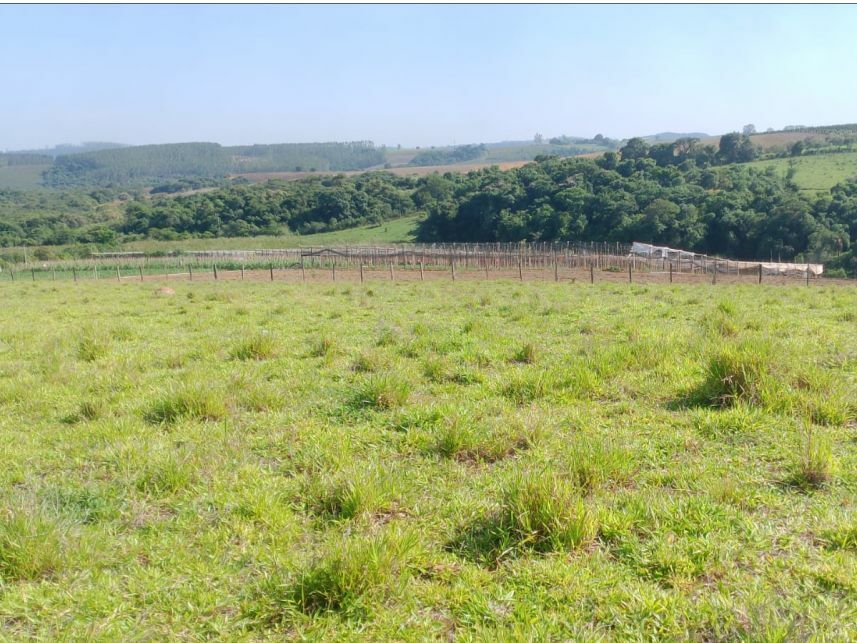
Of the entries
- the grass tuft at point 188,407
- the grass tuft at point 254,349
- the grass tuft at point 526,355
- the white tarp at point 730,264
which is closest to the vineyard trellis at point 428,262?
the white tarp at point 730,264

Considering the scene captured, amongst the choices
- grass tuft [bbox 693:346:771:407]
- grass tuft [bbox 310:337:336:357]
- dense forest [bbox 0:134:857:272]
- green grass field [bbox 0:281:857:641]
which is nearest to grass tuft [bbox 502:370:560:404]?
green grass field [bbox 0:281:857:641]

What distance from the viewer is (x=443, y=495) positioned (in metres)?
3.86

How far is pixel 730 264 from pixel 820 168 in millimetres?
35406

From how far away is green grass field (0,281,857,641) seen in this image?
9.05ft

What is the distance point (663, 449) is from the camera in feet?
14.4

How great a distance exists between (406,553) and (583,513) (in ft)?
3.04

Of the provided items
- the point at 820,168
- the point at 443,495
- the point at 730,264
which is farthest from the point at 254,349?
Answer: the point at 820,168

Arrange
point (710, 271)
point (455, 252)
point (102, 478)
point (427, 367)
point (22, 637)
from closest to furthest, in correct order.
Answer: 1. point (22, 637)
2. point (102, 478)
3. point (427, 367)
4. point (710, 271)
5. point (455, 252)

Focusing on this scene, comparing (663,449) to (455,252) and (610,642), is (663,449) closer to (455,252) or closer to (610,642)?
(610,642)

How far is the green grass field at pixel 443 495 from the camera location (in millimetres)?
2760

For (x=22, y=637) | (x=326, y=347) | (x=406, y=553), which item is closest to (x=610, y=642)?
(x=406, y=553)

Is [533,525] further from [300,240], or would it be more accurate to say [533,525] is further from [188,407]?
[300,240]

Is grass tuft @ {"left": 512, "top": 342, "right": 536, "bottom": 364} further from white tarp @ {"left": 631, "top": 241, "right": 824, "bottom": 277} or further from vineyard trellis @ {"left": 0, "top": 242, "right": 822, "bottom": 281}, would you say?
vineyard trellis @ {"left": 0, "top": 242, "right": 822, "bottom": 281}

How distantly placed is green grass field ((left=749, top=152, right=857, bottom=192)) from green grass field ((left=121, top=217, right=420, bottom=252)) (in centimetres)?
4099
